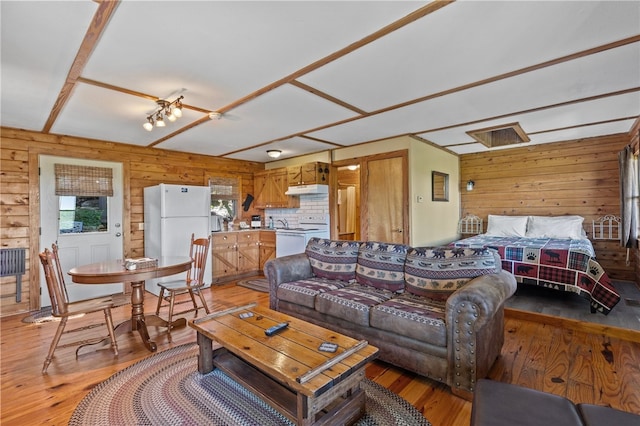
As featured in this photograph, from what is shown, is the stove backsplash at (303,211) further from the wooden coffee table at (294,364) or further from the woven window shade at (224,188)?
the wooden coffee table at (294,364)

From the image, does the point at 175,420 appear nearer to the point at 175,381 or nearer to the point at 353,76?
the point at 175,381

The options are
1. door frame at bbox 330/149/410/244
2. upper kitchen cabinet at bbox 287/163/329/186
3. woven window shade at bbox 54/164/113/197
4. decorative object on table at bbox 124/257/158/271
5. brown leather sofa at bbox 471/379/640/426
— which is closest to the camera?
brown leather sofa at bbox 471/379/640/426

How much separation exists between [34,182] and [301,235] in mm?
3783

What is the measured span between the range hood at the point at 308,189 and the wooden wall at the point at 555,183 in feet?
9.80

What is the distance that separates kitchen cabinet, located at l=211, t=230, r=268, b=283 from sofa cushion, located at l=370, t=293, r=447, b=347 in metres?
3.69

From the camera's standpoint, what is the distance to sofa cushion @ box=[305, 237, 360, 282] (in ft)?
11.0

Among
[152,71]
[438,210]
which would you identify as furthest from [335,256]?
[438,210]

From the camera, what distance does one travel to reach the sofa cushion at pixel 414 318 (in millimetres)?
2107

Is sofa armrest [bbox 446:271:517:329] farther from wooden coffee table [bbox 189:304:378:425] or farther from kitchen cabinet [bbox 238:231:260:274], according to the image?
kitchen cabinet [bbox 238:231:260:274]

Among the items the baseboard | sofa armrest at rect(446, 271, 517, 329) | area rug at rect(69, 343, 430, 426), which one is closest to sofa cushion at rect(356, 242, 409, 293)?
sofa armrest at rect(446, 271, 517, 329)

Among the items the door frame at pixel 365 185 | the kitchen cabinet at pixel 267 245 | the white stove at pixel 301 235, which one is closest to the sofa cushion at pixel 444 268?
the door frame at pixel 365 185

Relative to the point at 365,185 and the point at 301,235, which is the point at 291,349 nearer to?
the point at 301,235

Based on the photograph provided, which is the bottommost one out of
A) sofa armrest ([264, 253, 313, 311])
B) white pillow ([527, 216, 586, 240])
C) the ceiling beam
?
sofa armrest ([264, 253, 313, 311])

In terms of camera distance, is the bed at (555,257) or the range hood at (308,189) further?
the range hood at (308,189)
